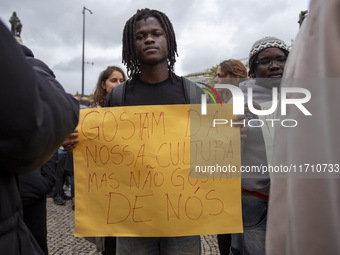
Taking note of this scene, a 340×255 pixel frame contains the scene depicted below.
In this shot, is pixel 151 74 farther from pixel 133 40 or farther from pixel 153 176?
pixel 153 176

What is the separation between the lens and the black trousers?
2117mm

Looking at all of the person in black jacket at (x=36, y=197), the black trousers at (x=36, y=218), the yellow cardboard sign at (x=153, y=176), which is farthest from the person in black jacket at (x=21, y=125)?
the black trousers at (x=36, y=218)

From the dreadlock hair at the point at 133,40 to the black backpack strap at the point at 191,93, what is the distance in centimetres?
13

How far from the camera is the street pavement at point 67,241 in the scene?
345 cm

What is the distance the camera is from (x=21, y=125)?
2.24ft

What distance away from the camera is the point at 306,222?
0.67 meters

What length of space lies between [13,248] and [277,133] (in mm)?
764

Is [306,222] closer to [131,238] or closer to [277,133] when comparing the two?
[277,133]

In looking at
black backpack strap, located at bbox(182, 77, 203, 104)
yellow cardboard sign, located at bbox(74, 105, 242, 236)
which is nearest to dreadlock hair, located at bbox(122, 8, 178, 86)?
black backpack strap, located at bbox(182, 77, 203, 104)

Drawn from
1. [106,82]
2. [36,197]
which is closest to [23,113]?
[36,197]

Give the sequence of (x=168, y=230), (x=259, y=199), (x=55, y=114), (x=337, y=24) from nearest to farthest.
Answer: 1. (x=337, y=24)
2. (x=55, y=114)
3. (x=168, y=230)
4. (x=259, y=199)

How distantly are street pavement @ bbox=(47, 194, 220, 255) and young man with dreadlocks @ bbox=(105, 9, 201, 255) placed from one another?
6.53ft

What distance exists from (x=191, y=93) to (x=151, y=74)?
0.92 feet

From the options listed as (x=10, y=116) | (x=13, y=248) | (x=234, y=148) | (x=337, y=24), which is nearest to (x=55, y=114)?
(x=10, y=116)
